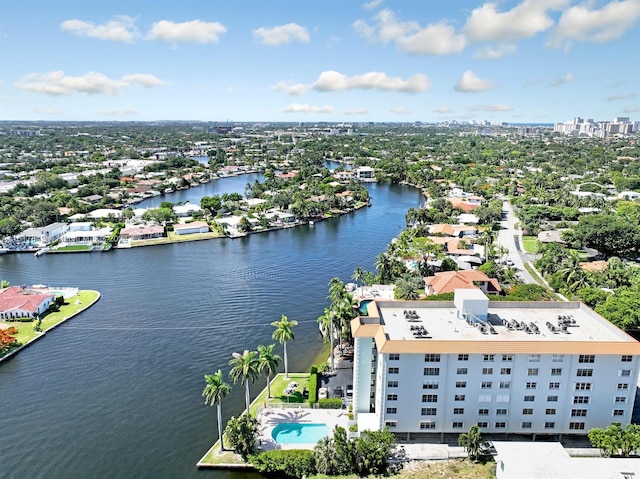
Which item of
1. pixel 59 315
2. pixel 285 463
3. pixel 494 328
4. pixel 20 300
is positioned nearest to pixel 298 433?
pixel 285 463

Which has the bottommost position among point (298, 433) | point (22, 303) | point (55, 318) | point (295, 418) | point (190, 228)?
point (55, 318)

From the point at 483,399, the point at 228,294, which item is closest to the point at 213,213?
the point at 228,294

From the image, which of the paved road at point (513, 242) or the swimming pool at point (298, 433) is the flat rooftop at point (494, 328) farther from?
the paved road at point (513, 242)

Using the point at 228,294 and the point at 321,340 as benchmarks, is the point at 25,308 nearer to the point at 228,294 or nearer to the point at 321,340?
the point at 228,294

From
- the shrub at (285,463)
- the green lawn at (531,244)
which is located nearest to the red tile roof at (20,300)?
the shrub at (285,463)

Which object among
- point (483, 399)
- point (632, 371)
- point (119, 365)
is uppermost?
point (632, 371)

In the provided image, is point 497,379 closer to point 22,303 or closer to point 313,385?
point 313,385

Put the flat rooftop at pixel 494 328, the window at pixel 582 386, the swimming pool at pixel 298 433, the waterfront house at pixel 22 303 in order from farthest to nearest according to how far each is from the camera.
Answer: the waterfront house at pixel 22 303, the swimming pool at pixel 298 433, the window at pixel 582 386, the flat rooftop at pixel 494 328
